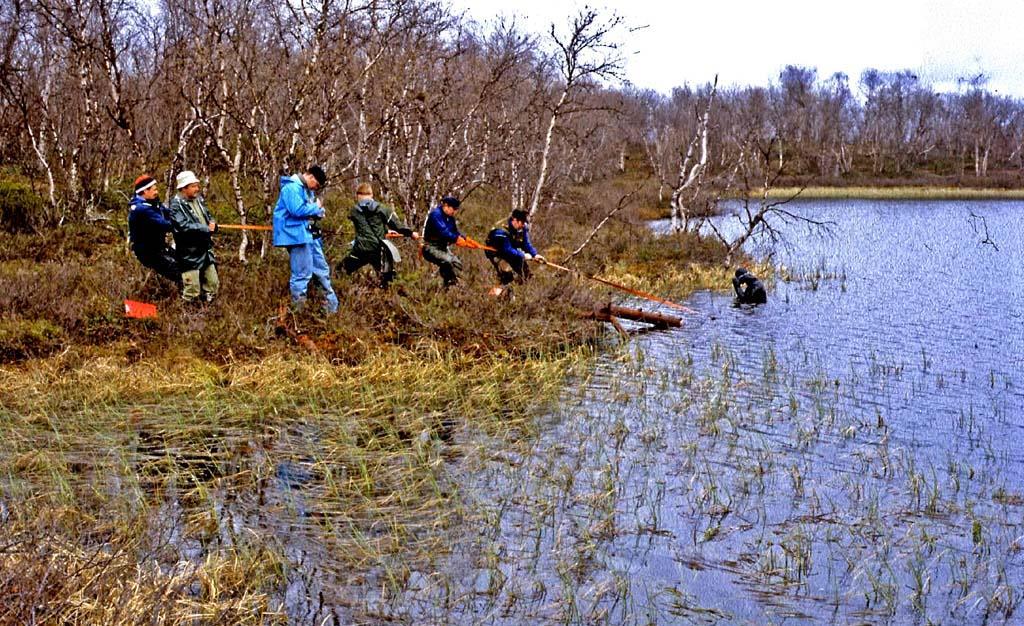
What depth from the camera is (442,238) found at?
1343 cm

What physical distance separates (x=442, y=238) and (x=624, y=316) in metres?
3.07

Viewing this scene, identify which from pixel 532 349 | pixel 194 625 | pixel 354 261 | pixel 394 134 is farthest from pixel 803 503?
pixel 394 134

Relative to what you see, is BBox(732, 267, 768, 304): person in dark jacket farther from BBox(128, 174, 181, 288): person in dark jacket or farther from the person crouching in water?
BBox(128, 174, 181, 288): person in dark jacket

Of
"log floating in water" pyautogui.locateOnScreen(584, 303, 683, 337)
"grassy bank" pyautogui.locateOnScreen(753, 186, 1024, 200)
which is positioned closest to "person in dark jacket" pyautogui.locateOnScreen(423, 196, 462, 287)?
"log floating in water" pyautogui.locateOnScreen(584, 303, 683, 337)

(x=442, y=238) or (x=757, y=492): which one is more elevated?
(x=442, y=238)

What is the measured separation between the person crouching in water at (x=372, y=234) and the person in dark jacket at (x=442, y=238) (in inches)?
18.0

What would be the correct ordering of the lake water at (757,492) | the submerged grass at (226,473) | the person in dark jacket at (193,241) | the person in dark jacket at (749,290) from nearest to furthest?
the submerged grass at (226,473) → the lake water at (757,492) → the person in dark jacket at (193,241) → the person in dark jacket at (749,290)

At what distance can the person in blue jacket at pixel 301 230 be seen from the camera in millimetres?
11383

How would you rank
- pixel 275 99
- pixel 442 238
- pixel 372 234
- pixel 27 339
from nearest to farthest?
pixel 27 339
pixel 372 234
pixel 442 238
pixel 275 99

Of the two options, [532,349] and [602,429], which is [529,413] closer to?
[602,429]

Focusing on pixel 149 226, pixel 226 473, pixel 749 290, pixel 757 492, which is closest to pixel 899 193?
pixel 749 290

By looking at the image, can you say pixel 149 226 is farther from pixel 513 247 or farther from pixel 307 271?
pixel 513 247

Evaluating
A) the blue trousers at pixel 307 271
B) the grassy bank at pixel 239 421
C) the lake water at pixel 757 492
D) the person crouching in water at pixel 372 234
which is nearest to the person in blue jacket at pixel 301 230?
A: the blue trousers at pixel 307 271

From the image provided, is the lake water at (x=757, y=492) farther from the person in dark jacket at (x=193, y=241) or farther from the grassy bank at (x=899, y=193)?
the grassy bank at (x=899, y=193)
